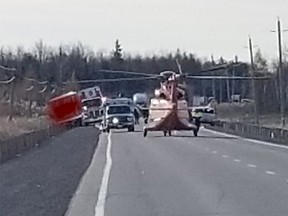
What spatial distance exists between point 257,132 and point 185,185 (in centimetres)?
4042

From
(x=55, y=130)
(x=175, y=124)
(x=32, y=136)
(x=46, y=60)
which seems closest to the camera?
(x=32, y=136)

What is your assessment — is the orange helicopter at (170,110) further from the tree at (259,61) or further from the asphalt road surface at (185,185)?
the tree at (259,61)

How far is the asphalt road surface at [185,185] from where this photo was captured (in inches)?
793

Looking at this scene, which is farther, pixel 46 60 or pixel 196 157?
pixel 46 60

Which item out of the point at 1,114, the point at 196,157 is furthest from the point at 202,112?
the point at 196,157

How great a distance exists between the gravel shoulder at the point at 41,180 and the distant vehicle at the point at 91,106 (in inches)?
2575

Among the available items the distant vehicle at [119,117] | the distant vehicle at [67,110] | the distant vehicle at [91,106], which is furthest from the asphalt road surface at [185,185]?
the distant vehicle at [91,106]

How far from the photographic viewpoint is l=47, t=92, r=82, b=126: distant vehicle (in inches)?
3824

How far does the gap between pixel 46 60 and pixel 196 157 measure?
15605 centimetres

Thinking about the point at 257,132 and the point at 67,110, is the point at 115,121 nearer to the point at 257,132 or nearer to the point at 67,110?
the point at 67,110

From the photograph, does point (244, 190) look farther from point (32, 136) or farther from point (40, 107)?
point (40, 107)

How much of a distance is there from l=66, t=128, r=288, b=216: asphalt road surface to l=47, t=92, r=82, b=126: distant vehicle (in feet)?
178

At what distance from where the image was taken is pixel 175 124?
67562 mm

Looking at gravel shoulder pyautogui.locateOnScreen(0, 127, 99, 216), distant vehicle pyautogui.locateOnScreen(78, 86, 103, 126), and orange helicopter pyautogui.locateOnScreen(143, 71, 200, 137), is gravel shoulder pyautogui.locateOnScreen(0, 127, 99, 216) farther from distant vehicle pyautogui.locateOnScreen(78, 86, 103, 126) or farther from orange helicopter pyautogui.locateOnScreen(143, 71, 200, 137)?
distant vehicle pyautogui.locateOnScreen(78, 86, 103, 126)
